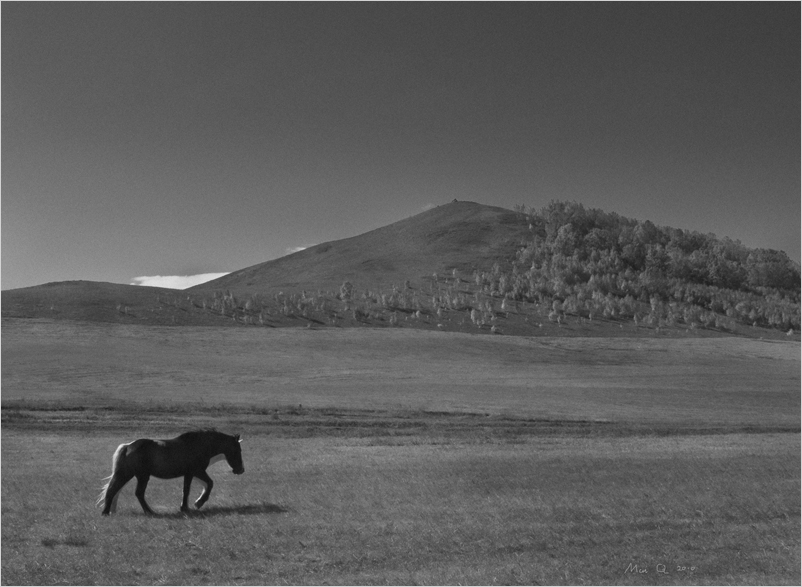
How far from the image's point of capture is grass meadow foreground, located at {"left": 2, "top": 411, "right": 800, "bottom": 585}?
1205cm

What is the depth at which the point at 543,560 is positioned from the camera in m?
12.8

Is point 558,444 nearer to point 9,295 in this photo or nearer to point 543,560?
point 543,560

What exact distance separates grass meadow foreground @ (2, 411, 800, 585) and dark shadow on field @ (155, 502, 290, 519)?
0.08 meters

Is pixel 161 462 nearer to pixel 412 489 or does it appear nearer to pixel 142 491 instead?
pixel 142 491

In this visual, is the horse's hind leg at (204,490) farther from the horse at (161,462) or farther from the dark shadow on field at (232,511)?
the dark shadow on field at (232,511)

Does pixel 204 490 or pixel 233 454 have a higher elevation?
pixel 233 454

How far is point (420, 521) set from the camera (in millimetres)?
15641

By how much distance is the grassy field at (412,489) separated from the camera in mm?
12336

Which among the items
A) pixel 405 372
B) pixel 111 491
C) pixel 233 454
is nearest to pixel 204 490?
pixel 233 454

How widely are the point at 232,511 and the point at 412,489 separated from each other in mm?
5432

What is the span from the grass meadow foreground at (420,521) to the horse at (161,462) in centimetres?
48

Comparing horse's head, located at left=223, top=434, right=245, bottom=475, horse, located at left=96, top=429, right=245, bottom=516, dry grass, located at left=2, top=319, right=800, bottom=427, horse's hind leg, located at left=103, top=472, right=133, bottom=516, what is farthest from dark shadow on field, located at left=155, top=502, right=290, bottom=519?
dry grass, located at left=2, top=319, right=800, bottom=427
